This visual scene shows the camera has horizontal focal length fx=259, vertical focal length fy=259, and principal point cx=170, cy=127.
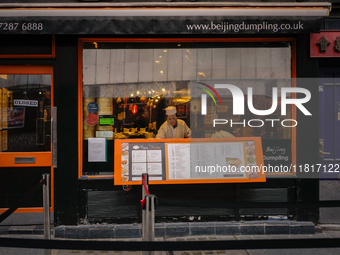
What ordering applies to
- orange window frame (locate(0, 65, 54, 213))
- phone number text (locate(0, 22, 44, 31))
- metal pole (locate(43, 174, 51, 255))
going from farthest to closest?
orange window frame (locate(0, 65, 54, 213)), phone number text (locate(0, 22, 44, 31)), metal pole (locate(43, 174, 51, 255))

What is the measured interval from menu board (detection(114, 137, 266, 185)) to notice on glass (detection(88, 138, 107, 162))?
1.21ft

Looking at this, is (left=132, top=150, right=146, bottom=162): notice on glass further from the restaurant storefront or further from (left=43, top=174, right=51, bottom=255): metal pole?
(left=43, top=174, right=51, bottom=255): metal pole

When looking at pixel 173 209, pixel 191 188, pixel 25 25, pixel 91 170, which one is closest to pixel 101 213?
pixel 91 170

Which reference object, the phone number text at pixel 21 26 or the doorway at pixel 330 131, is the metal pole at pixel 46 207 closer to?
the phone number text at pixel 21 26

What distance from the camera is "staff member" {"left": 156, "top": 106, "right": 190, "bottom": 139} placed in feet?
16.5

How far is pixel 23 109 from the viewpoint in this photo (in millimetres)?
4906

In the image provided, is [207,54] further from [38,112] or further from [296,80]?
[38,112]

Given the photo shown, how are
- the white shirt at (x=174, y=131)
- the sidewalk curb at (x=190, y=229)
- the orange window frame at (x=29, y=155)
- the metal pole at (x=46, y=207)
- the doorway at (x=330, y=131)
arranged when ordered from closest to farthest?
1. the metal pole at (x=46, y=207)
2. the sidewalk curb at (x=190, y=229)
3. the orange window frame at (x=29, y=155)
4. the white shirt at (x=174, y=131)
5. the doorway at (x=330, y=131)

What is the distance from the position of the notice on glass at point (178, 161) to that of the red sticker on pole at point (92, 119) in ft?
4.87

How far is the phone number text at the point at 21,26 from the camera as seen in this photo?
424cm

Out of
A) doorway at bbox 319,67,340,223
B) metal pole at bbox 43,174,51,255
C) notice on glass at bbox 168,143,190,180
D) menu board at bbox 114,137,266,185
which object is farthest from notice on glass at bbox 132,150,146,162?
Result: doorway at bbox 319,67,340,223

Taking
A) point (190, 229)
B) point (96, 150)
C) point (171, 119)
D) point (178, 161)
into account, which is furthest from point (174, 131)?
point (190, 229)

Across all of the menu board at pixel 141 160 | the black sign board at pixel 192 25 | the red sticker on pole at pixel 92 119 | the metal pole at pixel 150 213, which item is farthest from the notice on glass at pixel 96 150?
the metal pole at pixel 150 213

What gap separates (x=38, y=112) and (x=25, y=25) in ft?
Result: 5.06
